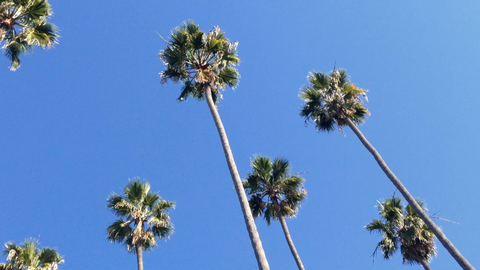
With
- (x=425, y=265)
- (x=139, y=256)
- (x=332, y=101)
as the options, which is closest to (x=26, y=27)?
(x=139, y=256)

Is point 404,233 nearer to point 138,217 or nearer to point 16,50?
point 138,217

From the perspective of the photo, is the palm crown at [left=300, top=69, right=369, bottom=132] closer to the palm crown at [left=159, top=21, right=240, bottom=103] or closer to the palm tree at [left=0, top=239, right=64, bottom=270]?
the palm crown at [left=159, top=21, right=240, bottom=103]

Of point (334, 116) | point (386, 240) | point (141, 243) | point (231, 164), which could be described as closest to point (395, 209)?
point (386, 240)

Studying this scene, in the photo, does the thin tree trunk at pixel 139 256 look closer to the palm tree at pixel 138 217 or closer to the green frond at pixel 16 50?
the palm tree at pixel 138 217

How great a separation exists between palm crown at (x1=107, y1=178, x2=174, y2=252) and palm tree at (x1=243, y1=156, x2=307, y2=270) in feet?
15.8

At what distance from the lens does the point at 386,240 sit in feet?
66.7

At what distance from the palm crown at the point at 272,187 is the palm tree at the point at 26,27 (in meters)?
12.4

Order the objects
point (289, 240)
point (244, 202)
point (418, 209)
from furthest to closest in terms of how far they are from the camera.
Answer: point (289, 240) < point (418, 209) < point (244, 202)

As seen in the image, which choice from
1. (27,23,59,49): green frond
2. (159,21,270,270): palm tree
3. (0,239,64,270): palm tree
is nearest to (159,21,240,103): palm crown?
(159,21,270,270): palm tree

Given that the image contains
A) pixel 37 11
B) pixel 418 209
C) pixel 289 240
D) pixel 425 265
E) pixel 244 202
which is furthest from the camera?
pixel 425 265

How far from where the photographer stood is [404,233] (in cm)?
1981

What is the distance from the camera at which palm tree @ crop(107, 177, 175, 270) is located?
675 inches

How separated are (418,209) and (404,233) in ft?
19.7

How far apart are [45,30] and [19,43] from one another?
126 cm
